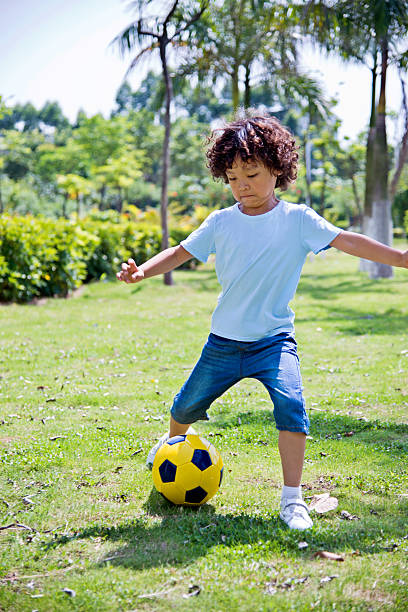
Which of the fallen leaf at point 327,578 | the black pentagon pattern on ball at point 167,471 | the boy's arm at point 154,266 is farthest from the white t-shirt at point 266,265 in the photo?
the fallen leaf at point 327,578

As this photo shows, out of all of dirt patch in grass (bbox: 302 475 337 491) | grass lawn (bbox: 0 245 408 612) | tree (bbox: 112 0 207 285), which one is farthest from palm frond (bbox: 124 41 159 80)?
dirt patch in grass (bbox: 302 475 337 491)

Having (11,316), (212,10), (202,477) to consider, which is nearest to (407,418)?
(202,477)

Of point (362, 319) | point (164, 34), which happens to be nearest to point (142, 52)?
point (164, 34)

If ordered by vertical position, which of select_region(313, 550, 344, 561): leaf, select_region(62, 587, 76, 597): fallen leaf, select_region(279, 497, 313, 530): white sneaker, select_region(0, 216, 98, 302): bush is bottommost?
select_region(62, 587, 76, 597): fallen leaf

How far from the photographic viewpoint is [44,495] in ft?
10.8

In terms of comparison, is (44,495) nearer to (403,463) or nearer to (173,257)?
(173,257)

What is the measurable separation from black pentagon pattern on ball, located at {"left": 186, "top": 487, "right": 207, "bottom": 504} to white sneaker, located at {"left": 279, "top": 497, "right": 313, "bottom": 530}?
41 cm

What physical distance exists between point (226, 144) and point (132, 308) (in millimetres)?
7945

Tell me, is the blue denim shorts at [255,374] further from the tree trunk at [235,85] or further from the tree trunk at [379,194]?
the tree trunk at [235,85]

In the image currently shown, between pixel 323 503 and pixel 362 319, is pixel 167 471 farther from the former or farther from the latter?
pixel 362 319

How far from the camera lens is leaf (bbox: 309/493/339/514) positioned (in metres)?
3.05

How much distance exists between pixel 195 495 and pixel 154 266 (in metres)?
1.19

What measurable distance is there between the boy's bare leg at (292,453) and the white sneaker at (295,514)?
0.25ft

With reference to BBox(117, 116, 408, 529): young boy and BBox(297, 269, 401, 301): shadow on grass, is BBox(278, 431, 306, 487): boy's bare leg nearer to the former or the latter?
BBox(117, 116, 408, 529): young boy
